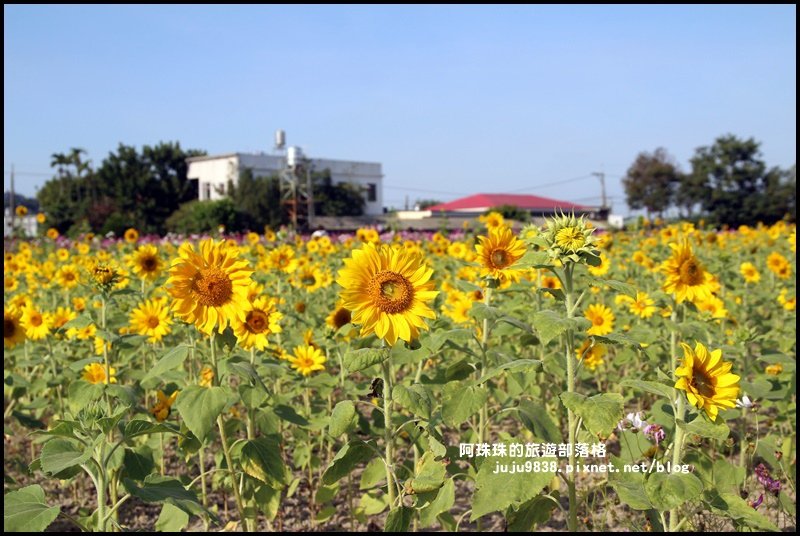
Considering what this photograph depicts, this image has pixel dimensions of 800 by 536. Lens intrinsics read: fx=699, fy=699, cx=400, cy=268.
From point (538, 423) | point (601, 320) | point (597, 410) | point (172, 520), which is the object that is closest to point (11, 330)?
point (172, 520)

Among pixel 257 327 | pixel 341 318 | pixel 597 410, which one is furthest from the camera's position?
pixel 341 318

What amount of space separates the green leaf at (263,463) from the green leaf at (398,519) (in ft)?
1.34

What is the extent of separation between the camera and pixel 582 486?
10.5 feet

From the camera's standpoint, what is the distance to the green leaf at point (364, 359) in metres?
1.89

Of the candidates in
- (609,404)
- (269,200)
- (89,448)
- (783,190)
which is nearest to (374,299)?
(609,404)

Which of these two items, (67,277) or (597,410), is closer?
(597,410)

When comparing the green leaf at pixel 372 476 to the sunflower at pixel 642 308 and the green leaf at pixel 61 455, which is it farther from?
the sunflower at pixel 642 308

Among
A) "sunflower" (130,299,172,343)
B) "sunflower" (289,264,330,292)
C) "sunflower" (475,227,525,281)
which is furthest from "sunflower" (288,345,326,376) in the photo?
"sunflower" (289,264,330,292)

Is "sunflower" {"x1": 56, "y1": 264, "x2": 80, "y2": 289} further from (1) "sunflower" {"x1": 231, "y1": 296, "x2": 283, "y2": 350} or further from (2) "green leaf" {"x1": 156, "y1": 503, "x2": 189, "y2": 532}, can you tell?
(2) "green leaf" {"x1": 156, "y1": 503, "x2": 189, "y2": 532}

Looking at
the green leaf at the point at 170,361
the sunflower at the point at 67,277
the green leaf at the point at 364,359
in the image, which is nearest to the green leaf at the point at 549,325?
the green leaf at the point at 364,359

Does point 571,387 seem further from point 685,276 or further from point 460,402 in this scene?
point 685,276

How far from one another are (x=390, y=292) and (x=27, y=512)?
1.05m

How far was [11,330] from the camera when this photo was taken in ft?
11.7

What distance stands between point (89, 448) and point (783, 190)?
4058 cm
